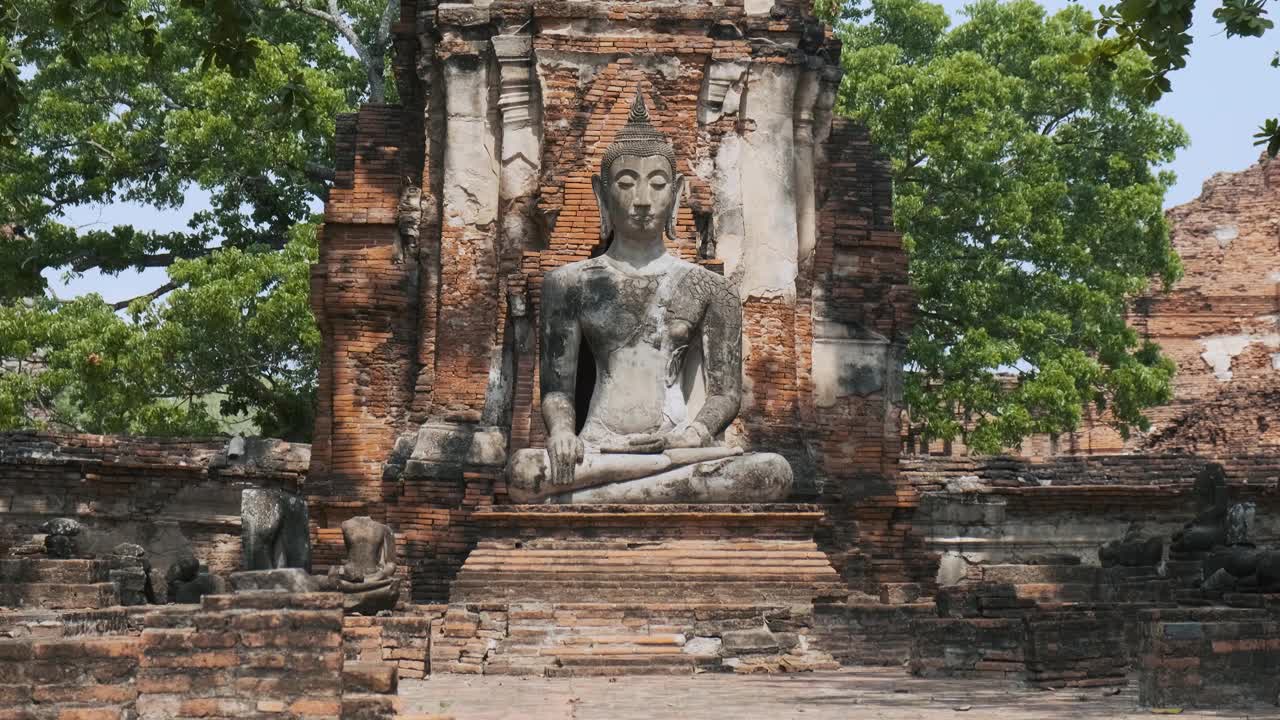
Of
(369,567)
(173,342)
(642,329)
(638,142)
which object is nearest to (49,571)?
(369,567)

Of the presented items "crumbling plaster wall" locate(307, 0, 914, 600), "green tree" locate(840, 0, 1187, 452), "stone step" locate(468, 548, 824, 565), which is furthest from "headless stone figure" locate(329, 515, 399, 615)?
"green tree" locate(840, 0, 1187, 452)

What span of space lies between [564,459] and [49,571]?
3.35 metres

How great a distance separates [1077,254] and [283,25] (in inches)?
424

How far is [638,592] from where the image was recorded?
12648 mm

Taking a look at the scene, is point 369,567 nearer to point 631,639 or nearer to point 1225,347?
point 631,639

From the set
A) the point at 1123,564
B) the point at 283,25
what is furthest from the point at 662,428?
the point at 283,25

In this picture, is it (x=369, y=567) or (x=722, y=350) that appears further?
(x=722, y=350)

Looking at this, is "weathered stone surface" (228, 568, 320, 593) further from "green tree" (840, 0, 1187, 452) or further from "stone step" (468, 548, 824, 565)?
"green tree" (840, 0, 1187, 452)

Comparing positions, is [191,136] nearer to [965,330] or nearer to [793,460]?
[965,330]

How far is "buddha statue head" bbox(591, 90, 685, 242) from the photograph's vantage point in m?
14.0

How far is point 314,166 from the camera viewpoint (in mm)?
26547

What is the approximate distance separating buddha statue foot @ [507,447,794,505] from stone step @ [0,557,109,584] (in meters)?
2.82

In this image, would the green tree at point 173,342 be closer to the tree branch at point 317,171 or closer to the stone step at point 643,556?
the tree branch at point 317,171

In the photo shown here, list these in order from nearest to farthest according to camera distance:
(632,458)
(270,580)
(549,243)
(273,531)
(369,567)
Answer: (270,580)
(273,531)
(369,567)
(632,458)
(549,243)
